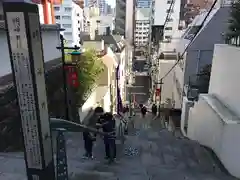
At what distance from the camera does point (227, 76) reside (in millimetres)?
7996

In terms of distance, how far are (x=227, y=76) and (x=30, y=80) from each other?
7.05m

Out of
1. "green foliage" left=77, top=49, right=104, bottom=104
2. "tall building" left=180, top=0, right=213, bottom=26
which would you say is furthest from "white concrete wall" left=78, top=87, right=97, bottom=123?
"tall building" left=180, top=0, right=213, bottom=26

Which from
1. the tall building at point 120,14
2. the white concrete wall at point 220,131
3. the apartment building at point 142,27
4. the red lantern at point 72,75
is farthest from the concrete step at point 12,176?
the apartment building at point 142,27

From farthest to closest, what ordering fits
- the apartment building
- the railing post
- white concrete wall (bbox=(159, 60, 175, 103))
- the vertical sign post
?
the apartment building, white concrete wall (bbox=(159, 60, 175, 103)), the railing post, the vertical sign post

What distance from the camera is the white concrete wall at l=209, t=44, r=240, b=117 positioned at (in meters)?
7.08

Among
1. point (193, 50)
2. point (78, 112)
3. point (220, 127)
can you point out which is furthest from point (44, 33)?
point (193, 50)

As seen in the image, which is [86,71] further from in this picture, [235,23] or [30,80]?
[30,80]

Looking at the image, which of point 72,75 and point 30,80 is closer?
point 30,80

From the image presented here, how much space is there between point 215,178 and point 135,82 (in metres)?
42.5

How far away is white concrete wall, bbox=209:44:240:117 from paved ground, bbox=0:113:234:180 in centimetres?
192

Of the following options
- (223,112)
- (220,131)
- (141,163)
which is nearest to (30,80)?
(141,163)

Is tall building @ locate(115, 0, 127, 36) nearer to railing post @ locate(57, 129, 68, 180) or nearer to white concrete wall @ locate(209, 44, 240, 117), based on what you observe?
white concrete wall @ locate(209, 44, 240, 117)

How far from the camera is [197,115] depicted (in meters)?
11.0

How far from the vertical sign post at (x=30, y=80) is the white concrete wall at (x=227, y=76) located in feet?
19.4
